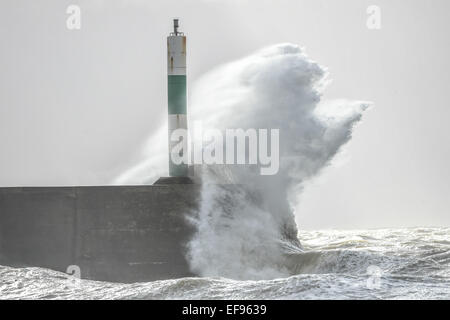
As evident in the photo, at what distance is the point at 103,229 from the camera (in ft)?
72.2

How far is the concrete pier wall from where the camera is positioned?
21.8 meters

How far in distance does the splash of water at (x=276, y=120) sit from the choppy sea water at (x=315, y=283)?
1711 mm

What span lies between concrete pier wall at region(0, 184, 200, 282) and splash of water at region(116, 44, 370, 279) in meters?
1.56

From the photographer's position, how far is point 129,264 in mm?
21797

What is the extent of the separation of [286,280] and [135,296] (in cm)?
218

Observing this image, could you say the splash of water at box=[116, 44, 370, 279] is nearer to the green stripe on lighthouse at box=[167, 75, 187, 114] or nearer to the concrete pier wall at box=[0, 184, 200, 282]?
the green stripe on lighthouse at box=[167, 75, 187, 114]

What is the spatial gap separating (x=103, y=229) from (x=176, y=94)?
2636mm

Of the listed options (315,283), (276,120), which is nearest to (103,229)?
(315,283)

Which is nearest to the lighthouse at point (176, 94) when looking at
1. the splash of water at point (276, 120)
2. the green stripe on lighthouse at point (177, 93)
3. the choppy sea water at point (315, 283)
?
the green stripe on lighthouse at point (177, 93)

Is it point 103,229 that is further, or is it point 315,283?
point 103,229

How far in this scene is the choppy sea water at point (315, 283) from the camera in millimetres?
18812

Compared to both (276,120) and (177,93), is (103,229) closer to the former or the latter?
(177,93)

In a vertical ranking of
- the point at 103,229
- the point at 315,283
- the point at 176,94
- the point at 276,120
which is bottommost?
the point at 315,283
